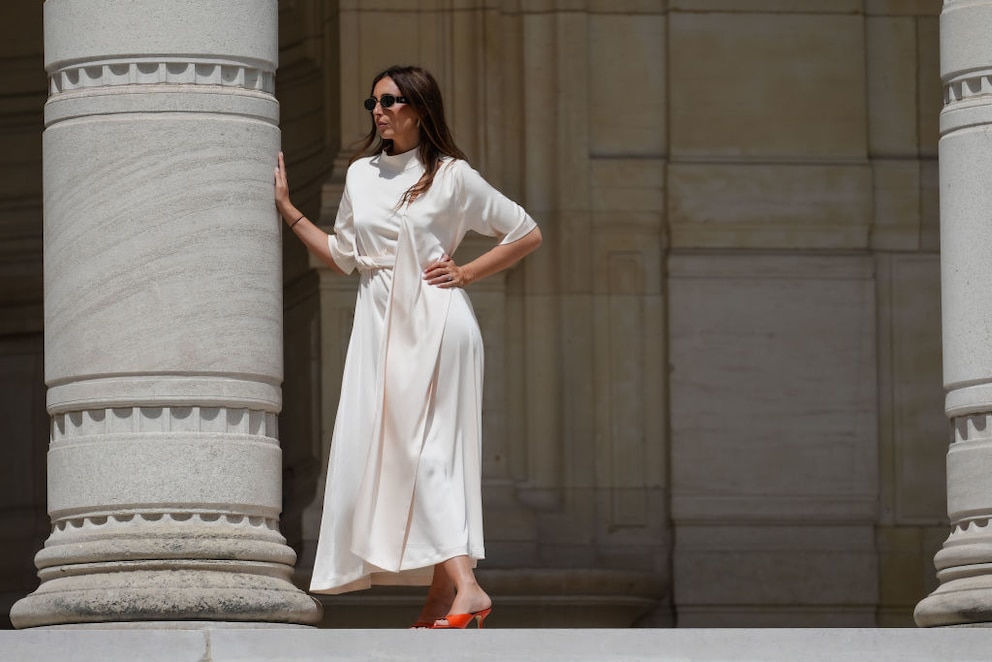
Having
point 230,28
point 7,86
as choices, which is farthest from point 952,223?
point 7,86

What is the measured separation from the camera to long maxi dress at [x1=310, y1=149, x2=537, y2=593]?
11227 millimetres

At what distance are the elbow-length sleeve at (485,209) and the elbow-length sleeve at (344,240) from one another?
524 millimetres

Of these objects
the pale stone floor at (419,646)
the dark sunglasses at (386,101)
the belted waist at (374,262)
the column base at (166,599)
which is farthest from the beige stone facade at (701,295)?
the pale stone floor at (419,646)

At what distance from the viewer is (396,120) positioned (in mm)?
11461

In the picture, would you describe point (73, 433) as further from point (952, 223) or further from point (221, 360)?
point (952, 223)

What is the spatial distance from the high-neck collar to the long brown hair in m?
0.03

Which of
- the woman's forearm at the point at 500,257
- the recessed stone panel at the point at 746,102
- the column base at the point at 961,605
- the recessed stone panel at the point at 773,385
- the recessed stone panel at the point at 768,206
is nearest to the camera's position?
the woman's forearm at the point at 500,257

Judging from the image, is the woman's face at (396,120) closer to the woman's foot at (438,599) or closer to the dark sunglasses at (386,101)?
the dark sunglasses at (386,101)

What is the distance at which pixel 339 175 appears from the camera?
16.6 m

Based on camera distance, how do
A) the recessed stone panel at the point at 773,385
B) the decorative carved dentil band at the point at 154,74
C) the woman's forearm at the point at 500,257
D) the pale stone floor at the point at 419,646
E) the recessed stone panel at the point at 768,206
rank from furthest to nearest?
1. the recessed stone panel at the point at 768,206
2. the recessed stone panel at the point at 773,385
3. the woman's forearm at the point at 500,257
4. the decorative carved dentil band at the point at 154,74
5. the pale stone floor at the point at 419,646

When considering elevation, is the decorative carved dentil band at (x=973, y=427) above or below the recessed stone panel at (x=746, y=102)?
below

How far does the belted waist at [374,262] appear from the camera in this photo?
11.5 m

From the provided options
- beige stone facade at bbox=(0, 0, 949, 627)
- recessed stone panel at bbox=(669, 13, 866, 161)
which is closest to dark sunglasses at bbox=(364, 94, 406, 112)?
beige stone facade at bbox=(0, 0, 949, 627)

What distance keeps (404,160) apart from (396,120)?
0.73 ft
